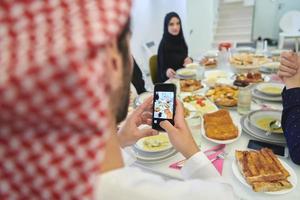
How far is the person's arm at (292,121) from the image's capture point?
3.01ft

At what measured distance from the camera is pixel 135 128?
3.24ft

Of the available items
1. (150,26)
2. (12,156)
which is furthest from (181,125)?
(150,26)

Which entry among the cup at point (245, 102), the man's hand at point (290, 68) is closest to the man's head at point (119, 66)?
the man's hand at point (290, 68)

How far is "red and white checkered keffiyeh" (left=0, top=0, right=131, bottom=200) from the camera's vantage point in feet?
0.99

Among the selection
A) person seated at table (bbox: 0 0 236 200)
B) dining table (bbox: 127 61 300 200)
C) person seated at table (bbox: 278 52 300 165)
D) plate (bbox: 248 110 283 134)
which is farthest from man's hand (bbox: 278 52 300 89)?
person seated at table (bbox: 0 0 236 200)

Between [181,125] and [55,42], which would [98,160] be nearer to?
[55,42]

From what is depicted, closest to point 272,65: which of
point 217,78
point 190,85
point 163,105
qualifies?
point 217,78

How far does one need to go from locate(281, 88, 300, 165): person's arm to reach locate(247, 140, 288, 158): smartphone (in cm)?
8

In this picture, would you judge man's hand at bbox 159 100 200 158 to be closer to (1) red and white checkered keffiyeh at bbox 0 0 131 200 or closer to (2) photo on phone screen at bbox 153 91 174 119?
(2) photo on phone screen at bbox 153 91 174 119

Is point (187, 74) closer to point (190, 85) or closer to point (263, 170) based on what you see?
point (190, 85)

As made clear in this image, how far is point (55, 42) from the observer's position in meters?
0.31

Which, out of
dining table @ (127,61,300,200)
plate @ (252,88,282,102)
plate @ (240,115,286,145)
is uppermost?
plate @ (252,88,282,102)

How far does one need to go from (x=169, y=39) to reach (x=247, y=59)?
104 cm

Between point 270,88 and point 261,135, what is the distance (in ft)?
2.17
